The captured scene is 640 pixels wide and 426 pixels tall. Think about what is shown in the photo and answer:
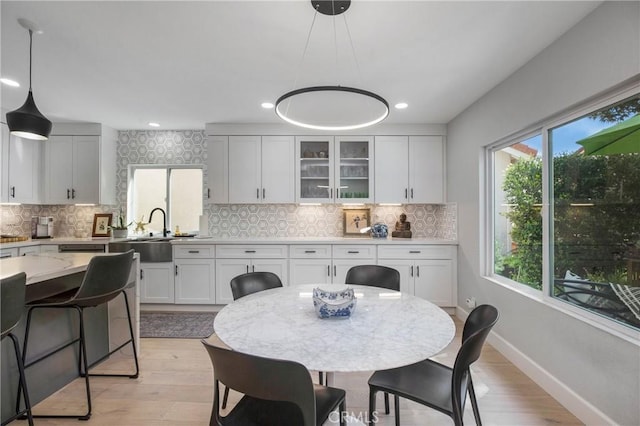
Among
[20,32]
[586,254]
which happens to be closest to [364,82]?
[586,254]

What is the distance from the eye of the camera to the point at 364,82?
2.77 m

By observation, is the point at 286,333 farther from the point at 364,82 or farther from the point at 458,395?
the point at 364,82

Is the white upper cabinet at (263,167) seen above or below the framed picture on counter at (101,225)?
above

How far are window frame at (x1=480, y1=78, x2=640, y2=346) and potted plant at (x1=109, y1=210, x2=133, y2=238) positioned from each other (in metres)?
4.61

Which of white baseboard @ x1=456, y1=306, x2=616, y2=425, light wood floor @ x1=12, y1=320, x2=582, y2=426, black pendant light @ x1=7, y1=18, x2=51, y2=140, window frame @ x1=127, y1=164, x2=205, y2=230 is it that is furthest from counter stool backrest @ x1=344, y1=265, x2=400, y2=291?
window frame @ x1=127, y1=164, x2=205, y2=230

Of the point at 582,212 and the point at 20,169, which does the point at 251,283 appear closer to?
the point at 582,212

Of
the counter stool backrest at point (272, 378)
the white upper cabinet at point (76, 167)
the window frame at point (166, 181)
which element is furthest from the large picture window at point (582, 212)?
the white upper cabinet at point (76, 167)

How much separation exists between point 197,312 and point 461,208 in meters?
3.62

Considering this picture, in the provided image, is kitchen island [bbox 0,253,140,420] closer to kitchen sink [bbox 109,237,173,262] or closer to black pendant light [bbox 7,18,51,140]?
black pendant light [bbox 7,18,51,140]

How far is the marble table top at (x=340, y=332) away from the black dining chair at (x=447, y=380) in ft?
0.35

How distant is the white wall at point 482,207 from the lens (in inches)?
62.9

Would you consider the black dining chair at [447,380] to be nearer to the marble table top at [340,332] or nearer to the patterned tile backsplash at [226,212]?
the marble table top at [340,332]

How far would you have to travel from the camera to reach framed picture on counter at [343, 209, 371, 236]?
4320mm

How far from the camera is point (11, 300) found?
1409 millimetres
